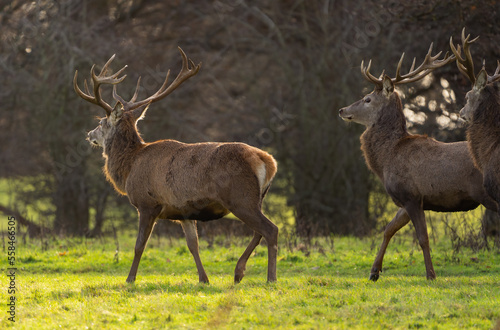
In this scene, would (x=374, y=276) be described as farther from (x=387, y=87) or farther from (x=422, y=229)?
(x=387, y=87)

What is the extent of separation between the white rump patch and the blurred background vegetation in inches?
293

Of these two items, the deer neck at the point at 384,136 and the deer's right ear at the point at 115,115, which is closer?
the deer neck at the point at 384,136

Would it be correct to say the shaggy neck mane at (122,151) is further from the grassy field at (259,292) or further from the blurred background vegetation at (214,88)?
the blurred background vegetation at (214,88)

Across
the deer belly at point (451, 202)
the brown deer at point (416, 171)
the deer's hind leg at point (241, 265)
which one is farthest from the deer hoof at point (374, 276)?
the deer's hind leg at point (241, 265)

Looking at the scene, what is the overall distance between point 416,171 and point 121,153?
145 inches

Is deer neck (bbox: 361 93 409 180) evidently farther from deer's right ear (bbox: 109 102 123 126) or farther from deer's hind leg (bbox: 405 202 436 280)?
deer's right ear (bbox: 109 102 123 126)

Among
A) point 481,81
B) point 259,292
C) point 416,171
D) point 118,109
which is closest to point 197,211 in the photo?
point 259,292

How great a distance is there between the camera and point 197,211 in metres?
8.43

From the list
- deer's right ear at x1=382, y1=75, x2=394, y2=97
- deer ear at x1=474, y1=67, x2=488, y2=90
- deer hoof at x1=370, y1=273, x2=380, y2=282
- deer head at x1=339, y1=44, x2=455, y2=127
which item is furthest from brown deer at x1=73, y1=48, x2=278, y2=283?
deer ear at x1=474, y1=67, x2=488, y2=90

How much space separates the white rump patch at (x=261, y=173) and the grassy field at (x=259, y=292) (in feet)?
3.56

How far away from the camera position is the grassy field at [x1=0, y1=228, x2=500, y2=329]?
20.0 feet

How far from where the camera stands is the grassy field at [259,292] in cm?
611

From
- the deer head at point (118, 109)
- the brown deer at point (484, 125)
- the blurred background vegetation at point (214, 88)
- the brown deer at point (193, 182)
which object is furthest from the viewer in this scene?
the blurred background vegetation at point (214, 88)

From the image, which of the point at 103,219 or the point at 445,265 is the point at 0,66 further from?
the point at 445,265
